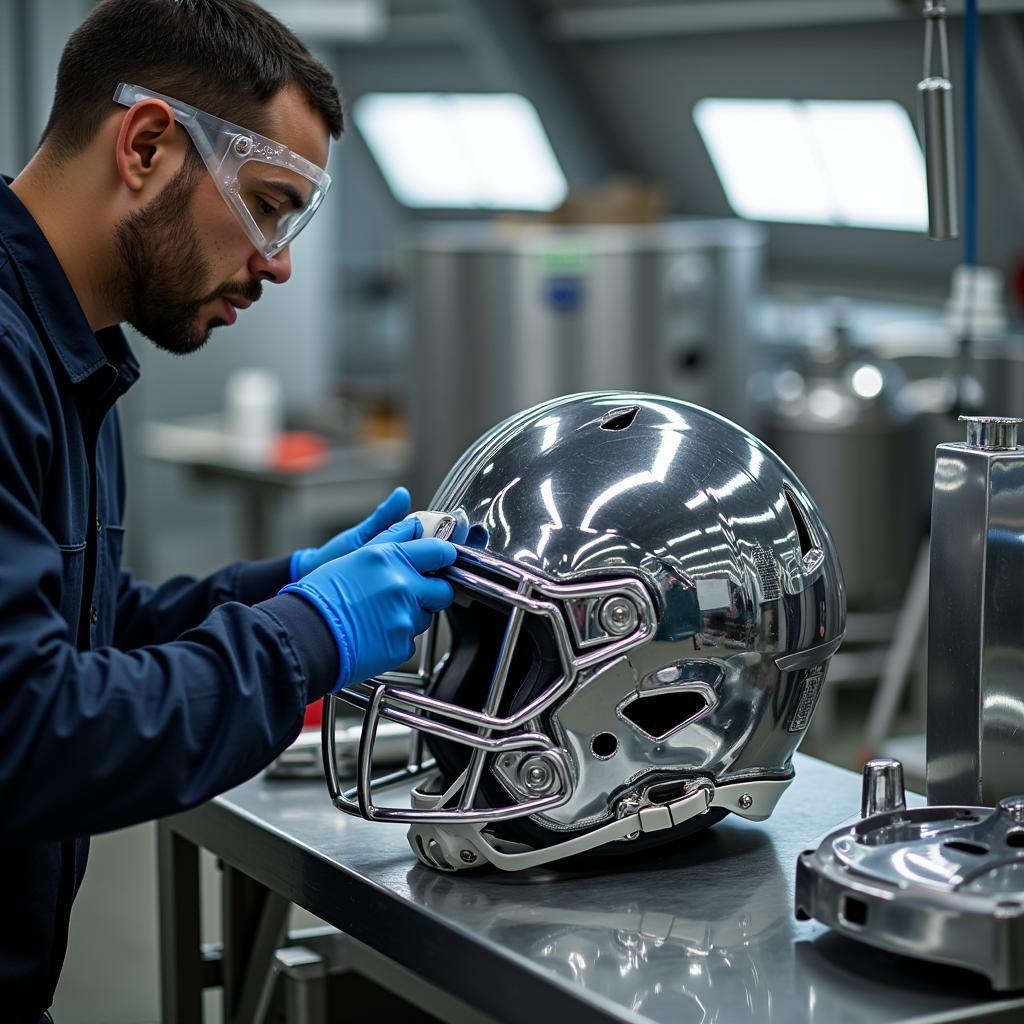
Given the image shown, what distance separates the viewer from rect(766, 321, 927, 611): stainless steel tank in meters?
3.50

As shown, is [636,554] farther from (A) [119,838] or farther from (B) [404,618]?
(A) [119,838]

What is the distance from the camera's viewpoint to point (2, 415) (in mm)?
1141

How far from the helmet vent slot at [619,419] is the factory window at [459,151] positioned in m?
5.70

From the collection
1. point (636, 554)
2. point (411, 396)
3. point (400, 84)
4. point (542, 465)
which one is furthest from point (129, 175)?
point (400, 84)

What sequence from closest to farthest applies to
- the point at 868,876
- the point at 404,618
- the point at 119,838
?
the point at 868,876
the point at 404,618
the point at 119,838

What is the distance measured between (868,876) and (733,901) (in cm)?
16

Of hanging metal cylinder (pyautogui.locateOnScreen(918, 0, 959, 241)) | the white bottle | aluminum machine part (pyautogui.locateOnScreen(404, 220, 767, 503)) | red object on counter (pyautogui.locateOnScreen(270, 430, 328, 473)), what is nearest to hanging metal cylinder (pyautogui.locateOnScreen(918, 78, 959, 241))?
hanging metal cylinder (pyautogui.locateOnScreen(918, 0, 959, 241))

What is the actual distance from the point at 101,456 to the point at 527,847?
1.87ft

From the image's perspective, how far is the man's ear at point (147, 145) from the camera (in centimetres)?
126

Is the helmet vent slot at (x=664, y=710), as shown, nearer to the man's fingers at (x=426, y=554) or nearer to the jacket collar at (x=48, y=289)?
the man's fingers at (x=426, y=554)

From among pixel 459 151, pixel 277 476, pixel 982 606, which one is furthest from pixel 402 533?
pixel 459 151

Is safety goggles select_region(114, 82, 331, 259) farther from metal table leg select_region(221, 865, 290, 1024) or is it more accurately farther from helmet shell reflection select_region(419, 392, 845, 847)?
metal table leg select_region(221, 865, 290, 1024)

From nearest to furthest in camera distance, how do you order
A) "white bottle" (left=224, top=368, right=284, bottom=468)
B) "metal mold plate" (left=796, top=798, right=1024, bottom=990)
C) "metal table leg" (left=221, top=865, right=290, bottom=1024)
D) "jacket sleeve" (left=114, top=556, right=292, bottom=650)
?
"metal mold plate" (left=796, top=798, right=1024, bottom=990) → "jacket sleeve" (left=114, top=556, right=292, bottom=650) → "metal table leg" (left=221, top=865, right=290, bottom=1024) → "white bottle" (left=224, top=368, right=284, bottom=468)

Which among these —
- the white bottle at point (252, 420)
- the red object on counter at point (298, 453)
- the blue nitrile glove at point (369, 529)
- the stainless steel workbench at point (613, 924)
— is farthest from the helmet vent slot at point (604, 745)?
the white bottle at point (252, 420)
